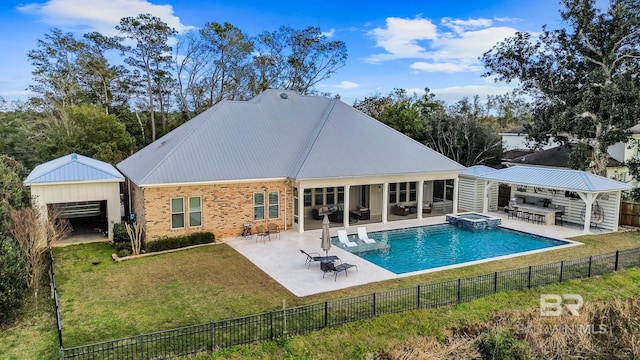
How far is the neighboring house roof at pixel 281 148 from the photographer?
20.2 meters

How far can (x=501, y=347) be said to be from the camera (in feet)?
34.5

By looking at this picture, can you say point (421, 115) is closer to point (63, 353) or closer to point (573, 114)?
point (573, 114)

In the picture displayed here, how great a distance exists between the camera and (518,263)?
52.8ft

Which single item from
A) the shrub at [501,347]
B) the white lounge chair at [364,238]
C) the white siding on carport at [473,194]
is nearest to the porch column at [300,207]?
the white lounge chair at [364,238]

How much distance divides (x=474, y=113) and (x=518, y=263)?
25.0m

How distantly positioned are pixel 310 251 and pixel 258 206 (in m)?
4.56

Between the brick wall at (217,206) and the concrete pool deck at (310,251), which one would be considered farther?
the brick wall at (217,206)

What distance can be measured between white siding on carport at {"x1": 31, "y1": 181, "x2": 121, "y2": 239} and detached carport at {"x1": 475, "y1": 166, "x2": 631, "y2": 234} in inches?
816

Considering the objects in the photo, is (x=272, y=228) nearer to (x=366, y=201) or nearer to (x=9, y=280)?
(x=366, y=201)

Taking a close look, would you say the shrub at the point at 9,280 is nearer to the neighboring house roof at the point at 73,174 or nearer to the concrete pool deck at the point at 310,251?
the concrete pool deck at the point at 310,251

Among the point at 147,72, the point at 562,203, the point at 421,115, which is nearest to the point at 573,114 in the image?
the point at 562,203

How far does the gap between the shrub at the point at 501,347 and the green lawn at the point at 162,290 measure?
10.7 ft

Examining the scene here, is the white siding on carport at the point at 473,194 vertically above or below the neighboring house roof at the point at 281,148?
below

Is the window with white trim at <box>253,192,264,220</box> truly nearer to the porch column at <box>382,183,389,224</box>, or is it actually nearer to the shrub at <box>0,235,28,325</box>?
the porch column at <box>382,183,389,224</box>
